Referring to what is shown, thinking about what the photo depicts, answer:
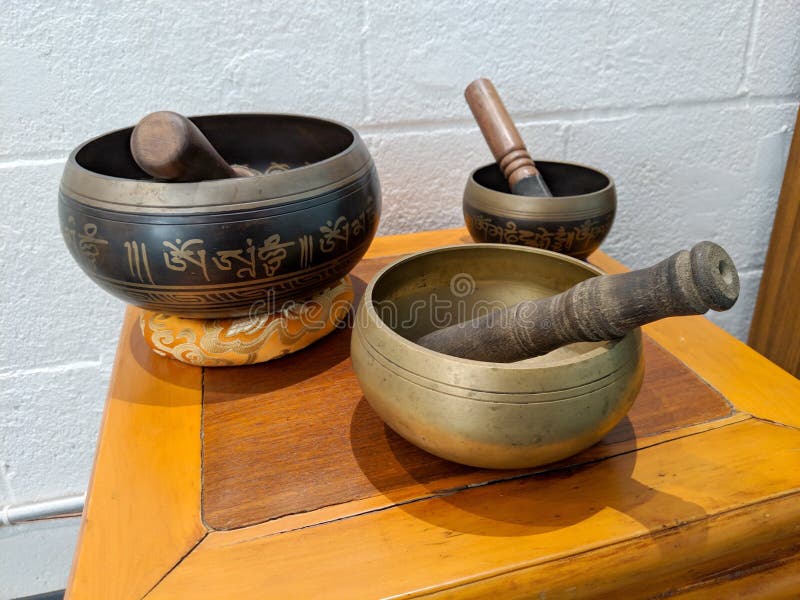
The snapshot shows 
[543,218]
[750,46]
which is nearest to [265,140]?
[543,218]

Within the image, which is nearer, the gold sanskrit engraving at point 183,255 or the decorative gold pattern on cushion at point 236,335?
the gold sanskrit engraving at point 183,255

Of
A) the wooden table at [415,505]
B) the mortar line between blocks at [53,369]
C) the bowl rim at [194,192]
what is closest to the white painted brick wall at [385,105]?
the mortar line between blocks at [53,369]

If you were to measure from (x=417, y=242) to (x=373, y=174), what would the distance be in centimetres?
36

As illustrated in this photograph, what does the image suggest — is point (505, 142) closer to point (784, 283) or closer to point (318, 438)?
point (318, 438)

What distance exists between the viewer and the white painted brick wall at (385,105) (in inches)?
36.3

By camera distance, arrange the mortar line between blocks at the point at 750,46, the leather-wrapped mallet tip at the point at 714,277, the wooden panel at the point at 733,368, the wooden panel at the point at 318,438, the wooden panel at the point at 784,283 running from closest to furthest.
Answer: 1. the leather-wrapped mallet tip at the point at 714,277
2. the wooden panel at the point at 318,438
3. the wooden panel at the point at 733,368
4. the mortar line between blocks at the point at 750,46
5. the wooden panel at the point at 784,283

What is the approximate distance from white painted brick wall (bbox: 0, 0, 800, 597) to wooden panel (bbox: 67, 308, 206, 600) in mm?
461

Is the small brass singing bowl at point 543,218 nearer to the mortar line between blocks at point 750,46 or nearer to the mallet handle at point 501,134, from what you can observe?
the mallet handle at point 501,134

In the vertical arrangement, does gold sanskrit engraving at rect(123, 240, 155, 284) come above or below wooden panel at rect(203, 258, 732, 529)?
above

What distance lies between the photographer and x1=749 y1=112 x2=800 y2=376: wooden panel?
1.23 meters

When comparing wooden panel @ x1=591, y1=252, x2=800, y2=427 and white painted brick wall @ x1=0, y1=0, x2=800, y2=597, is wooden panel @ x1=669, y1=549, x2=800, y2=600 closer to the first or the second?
wooden panel @ x1=591, y1=252, x2=800, y2=427

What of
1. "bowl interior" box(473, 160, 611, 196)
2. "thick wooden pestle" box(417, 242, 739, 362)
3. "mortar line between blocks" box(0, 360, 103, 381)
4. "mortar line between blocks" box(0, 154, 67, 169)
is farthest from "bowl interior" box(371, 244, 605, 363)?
"mortar line between blocks" box(0, 360, 103, 381)

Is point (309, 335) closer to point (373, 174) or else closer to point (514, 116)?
point (373, 174)

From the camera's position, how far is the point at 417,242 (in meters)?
1.03
